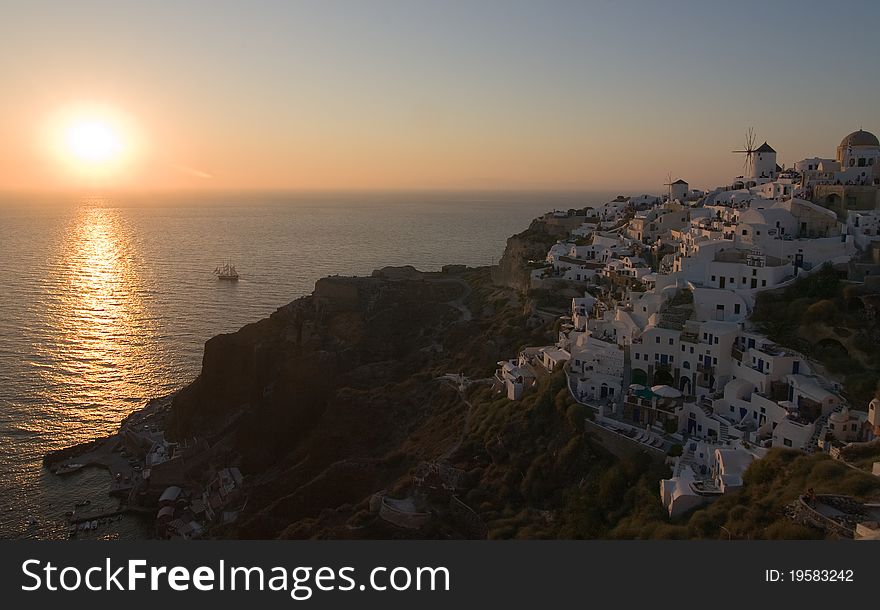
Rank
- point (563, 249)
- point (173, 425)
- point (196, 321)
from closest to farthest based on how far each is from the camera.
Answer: point (173, 425)
point (563, 249)
point (196, 321)

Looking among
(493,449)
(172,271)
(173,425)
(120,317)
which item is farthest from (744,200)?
(172,271)

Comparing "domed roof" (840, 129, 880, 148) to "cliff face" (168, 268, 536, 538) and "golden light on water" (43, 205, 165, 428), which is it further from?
"golden light on water" (43, 205, 165, 428)

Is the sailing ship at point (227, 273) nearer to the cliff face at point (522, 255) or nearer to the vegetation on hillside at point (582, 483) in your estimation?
the cliff face at point (522, 255)

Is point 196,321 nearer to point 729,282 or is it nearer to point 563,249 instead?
point 563,249

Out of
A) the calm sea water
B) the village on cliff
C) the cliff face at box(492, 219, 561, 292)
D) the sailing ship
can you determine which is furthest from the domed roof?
the sailing ship

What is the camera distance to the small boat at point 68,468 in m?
40.2

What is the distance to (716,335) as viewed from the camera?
93.7 feet

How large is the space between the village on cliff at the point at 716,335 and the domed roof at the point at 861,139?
0.34 feet

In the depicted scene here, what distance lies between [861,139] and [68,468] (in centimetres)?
5329

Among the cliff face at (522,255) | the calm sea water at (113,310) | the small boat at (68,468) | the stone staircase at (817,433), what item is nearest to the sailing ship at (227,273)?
the calm sea water at (113,310)

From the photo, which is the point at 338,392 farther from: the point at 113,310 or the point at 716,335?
the point at 113,310

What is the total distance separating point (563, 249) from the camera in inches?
2100

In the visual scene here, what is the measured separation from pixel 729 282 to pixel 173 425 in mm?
35789

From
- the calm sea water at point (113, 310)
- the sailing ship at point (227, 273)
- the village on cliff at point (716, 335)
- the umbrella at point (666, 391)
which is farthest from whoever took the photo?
the sailing ship at point (227, 273)
